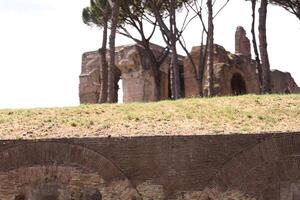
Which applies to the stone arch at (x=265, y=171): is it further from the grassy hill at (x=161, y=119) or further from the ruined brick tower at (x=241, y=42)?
the ruined brick tower at (x=241, y=42)

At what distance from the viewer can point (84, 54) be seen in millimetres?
27562

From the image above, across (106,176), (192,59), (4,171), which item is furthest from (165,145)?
(192,59)

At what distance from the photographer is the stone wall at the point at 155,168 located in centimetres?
1029

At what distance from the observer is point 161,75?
84.2ft

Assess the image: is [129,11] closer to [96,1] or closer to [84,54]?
[96,1]

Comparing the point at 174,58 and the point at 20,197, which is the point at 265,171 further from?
the point at 174,58

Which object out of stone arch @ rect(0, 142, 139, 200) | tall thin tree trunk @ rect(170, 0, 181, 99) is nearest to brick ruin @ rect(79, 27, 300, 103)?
tall thin tree trunk @ rect(170, 0, 181, 99)

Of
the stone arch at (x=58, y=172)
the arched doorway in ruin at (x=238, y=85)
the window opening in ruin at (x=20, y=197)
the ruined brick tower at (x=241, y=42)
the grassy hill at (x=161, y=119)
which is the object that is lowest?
the window opening in ruin at (x=20, y=197)

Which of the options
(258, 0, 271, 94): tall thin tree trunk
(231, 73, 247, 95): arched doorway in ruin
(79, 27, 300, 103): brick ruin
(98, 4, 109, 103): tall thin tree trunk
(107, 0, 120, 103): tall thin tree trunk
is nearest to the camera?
(258, 0, 271, 94): tall thin tree trunk

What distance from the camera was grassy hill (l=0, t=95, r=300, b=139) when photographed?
36.2ft

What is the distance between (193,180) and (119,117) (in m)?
2.56

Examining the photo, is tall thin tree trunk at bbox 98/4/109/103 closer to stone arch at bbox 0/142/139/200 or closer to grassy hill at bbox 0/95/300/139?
grassy hill at bbox 0/95/300/139

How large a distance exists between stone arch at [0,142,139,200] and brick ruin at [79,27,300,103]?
525 inches

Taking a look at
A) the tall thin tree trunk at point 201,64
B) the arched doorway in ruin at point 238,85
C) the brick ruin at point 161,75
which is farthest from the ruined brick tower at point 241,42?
the tall thin tree trunk at point 201,64
